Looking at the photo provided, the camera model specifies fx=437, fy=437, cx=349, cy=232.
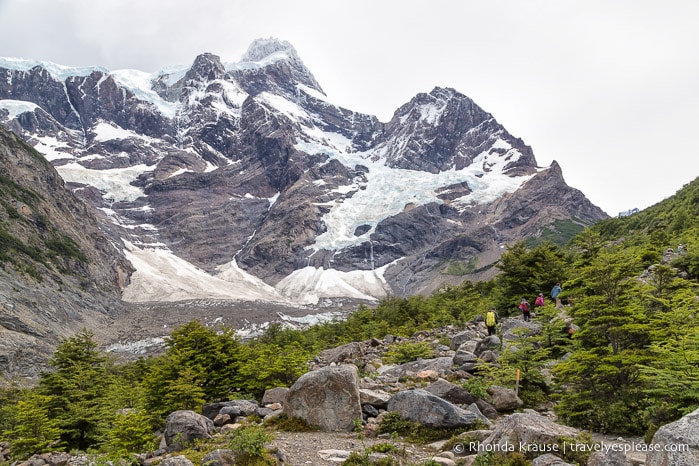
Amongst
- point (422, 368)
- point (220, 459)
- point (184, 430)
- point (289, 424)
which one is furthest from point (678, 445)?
point (422, 368)

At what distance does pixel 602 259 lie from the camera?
34.1 ft

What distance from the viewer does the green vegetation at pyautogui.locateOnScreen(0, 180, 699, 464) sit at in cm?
908

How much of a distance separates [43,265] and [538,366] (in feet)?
489

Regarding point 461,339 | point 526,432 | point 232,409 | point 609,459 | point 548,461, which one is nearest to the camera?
point 609,459

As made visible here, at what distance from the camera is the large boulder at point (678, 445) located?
5.34 meters

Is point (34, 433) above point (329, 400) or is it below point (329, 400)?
below

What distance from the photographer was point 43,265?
419 ft

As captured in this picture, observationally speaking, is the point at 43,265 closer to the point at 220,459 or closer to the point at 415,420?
the point at 220,459

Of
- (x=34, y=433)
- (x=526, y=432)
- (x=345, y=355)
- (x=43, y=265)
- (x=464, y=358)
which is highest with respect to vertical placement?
(x=43, y=265)

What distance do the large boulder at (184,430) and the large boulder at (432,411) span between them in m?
5.29

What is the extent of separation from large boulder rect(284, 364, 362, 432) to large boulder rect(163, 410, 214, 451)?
2313 mm

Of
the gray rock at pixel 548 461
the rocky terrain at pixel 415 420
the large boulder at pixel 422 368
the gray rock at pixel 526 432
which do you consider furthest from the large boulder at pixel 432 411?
the large boulder at pixel 422 368

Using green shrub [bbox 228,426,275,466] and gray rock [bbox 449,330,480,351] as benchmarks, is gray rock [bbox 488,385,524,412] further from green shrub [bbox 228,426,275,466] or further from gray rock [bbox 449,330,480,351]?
gray rock [bbox 449,330,480,351]

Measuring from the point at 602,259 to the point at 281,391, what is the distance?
11281 mm
